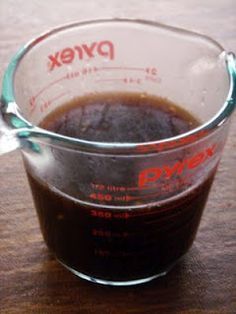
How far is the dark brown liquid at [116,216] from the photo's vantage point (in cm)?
53

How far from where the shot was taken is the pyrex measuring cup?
497 millimetres

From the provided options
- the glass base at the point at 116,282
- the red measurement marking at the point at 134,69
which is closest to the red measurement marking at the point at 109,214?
the glass base at the point at 116,282

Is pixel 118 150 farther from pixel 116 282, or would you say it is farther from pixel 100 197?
pixel 116 282

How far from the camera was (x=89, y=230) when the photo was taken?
21.2 inches

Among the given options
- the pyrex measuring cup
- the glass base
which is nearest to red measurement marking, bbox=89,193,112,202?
the pyrex measuring cup

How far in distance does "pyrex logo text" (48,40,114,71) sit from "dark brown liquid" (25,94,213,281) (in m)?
0.05

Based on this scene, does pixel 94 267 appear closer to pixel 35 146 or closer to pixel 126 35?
pixel 35 146

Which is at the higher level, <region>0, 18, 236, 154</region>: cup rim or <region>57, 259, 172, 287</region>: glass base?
<region>0, 18, 236, 154</region>: cup rim

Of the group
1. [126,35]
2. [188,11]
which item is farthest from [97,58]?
[188,11]

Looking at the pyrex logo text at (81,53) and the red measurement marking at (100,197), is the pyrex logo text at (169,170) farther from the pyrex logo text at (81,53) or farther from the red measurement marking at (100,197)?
the pyrex logo text at (81,53)

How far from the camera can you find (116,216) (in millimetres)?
521

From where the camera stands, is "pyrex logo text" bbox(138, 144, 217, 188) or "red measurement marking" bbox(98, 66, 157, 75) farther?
"red measurement marking" bbox(98, 66, 157, 75)

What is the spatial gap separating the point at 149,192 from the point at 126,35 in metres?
0.21

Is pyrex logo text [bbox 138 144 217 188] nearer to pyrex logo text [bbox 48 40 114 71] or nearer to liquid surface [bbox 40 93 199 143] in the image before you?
liquid surface [bbox 40 93 199 143]
